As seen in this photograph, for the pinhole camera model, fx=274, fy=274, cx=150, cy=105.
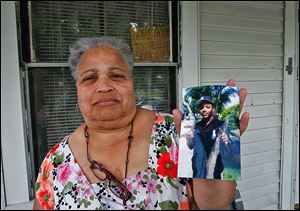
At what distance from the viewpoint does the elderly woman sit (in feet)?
2.40

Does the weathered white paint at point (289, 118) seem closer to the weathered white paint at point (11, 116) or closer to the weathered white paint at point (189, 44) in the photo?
the weathered white paint at point (189, 44)

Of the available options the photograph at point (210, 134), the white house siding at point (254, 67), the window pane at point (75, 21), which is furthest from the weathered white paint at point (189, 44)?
→ the photograph at point (210, 134)

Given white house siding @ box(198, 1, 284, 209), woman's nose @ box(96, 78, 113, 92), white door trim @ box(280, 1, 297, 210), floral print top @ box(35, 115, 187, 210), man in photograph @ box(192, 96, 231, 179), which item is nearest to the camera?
man in photograph @ box(192, 96, 231, 179)

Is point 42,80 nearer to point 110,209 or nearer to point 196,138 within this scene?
point 110,209

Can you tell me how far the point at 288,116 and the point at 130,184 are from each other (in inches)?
79.1

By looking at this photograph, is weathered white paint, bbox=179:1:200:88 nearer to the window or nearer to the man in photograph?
the window

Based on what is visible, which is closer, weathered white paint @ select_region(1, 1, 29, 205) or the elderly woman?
the elderly woman

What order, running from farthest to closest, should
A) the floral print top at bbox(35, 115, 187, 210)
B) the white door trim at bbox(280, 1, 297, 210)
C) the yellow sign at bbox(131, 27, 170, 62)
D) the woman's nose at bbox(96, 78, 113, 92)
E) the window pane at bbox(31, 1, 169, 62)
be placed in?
the white door trim at bbox(280, 1, 297, 210) → the yellow sign at bbox(131, 27, 170, 62) → the window pane at bbox(31, 1, 169, 62) → the woman's nose at bbox(96, 78, 113, 92) → the floral print top at bbox(35, 115, 187, 210)

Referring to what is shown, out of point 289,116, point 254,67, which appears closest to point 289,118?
point 289,116

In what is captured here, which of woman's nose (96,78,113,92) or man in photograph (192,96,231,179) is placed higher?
woman's nose (96,78,113,92)

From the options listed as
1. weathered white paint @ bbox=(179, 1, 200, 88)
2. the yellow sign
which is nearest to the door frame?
weathered white paint @ bbox=(179, 1, 200, 88)

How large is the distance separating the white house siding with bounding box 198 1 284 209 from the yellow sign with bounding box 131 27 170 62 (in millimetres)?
269

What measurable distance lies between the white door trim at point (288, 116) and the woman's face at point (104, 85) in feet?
6.07

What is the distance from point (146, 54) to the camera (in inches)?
72.1
